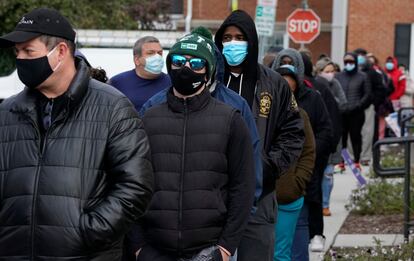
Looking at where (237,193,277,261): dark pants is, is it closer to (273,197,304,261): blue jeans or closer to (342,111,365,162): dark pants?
(273,197,304,261): blue jeans

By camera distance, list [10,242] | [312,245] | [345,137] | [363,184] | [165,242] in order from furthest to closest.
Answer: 1. [345,137]
2. [363,184]
3. [312,245]
4. [165,242]
5. [10,242]

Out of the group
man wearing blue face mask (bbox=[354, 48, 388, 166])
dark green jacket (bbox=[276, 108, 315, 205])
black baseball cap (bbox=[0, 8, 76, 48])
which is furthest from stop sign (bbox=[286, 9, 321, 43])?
black baseball cap (bbox=[0, 8, 76, 48])

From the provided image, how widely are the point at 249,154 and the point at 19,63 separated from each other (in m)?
1.32

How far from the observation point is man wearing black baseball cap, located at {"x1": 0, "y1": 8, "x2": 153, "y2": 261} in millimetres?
4527

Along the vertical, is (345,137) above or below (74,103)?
below

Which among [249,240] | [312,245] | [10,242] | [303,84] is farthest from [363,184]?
[10,242]

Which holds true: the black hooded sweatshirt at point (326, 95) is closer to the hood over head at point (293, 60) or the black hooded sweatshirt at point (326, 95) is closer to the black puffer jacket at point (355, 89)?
the hood over head at point (293, 60)

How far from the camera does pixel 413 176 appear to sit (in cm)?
1225

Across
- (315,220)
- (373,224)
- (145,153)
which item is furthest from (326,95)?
(145,153)

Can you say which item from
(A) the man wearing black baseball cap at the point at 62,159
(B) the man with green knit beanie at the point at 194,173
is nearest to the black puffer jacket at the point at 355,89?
(B) the man with green knit beanie at the point at 194,173

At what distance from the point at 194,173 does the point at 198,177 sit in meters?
0.03

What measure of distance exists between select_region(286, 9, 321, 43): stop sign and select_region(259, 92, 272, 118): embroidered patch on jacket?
52.5 feet

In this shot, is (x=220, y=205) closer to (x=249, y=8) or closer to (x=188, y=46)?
(x=188, y=46)

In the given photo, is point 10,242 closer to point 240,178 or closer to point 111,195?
point 111,195
